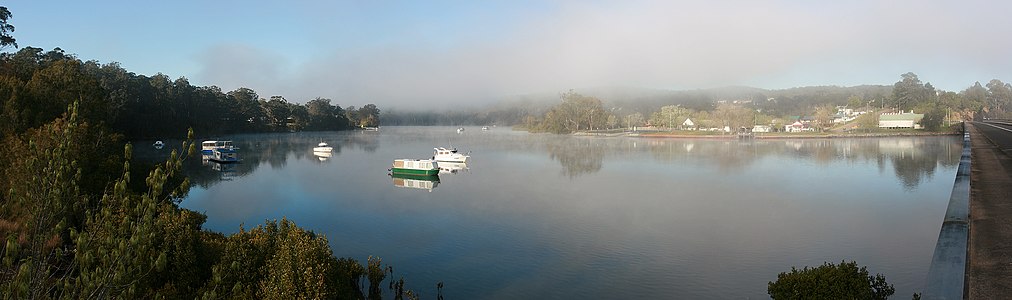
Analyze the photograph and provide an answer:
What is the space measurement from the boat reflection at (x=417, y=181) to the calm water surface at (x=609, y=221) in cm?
47

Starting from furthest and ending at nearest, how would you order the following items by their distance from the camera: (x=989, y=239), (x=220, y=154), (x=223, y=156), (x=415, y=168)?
(x=220, y=154), (x=223, y=156), (x=415, y=168), (x=989, y=239)

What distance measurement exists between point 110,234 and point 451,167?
4158 centimetres

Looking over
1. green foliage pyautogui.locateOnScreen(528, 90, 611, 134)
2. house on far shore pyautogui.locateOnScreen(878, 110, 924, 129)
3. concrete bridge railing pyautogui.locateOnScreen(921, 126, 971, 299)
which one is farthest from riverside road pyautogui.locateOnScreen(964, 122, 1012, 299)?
green foliage pyautogui.locateOnScreen(528, 90, 611, 134)

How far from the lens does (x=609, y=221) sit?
2105 cm

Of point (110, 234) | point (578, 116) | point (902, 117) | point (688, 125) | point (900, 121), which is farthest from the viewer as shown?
point (688, 125)

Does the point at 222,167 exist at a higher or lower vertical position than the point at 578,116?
lower

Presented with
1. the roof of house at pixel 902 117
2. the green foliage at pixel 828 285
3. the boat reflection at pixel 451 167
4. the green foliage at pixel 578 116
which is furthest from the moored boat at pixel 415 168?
the roof of house at pixel 902 117

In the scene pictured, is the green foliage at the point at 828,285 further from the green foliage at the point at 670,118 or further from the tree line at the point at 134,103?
the green foliage at the point at 670,118

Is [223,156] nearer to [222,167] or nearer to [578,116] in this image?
[222,167]

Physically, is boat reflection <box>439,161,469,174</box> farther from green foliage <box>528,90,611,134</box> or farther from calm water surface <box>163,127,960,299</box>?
green foliage <box>528,90,611,134</box>

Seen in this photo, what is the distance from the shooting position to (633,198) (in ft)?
88.5

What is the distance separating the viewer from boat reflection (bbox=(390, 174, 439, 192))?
3300 cm

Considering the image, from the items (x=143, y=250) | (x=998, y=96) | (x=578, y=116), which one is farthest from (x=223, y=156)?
(x=998, y=96)

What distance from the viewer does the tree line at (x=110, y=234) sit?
349 cm
